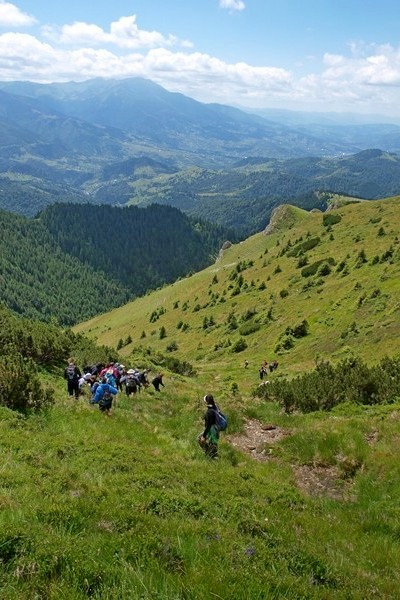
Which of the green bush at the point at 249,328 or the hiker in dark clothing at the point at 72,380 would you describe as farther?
the green bush at the point at 249,328

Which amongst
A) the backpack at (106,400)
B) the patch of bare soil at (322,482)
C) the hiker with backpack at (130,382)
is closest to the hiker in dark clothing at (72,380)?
the backpack at (106,400)

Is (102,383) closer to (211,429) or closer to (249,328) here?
(211,429)

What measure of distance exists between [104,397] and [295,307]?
39607mm

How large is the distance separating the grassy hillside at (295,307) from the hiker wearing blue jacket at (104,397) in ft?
64.4

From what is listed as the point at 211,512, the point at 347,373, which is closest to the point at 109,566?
the point at 211,512

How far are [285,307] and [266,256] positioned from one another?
37.6 m

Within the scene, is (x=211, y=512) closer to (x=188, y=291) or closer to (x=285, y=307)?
(x=285, y=307)

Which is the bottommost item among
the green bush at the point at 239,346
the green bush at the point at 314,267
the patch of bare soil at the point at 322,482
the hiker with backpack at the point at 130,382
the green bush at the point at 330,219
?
the green bush at the point at 239,346

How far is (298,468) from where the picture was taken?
1585 centimetres

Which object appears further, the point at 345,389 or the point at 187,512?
the point at 345,389

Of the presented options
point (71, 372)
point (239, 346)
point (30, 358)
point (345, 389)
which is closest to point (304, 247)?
point (239, 346)

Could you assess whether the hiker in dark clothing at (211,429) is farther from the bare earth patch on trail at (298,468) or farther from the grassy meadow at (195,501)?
A: the bare earth patch on trail at (298,468)

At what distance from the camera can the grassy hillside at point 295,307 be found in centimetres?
4162

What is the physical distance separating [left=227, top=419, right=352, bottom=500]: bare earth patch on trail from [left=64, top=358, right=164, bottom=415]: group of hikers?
17.6 ft
